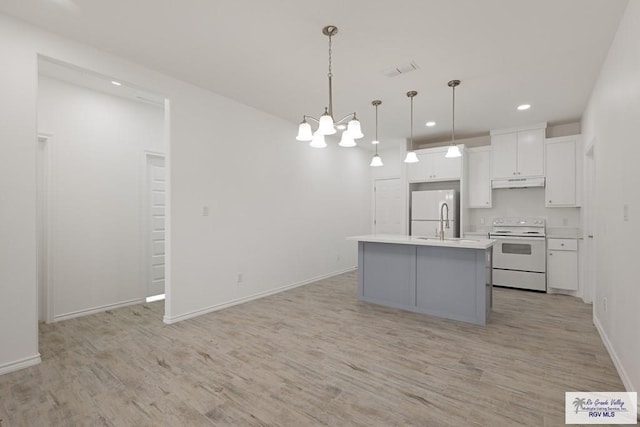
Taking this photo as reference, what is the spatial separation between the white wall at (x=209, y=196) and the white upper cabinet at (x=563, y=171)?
3465mm

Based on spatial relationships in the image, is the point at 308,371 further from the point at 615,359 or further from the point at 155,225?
the point at 155,225

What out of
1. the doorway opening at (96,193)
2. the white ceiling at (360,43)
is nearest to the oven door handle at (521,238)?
the white ceiling at (360,43)

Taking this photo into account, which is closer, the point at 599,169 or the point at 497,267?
the point at 599,169

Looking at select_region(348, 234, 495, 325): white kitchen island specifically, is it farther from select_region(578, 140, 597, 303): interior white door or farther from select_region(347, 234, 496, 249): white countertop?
select_region(578, 140, 597, 303): interior white door

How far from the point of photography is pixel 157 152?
4441 millimetres

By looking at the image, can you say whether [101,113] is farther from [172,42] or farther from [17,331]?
[17,331]

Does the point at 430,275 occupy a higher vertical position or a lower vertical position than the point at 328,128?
lower

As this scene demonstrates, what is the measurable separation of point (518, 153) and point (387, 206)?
9.18ft

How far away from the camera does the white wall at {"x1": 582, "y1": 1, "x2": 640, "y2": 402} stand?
2016 millimetres

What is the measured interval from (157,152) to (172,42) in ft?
6.76

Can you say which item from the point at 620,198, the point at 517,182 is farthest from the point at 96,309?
the point at 517,182

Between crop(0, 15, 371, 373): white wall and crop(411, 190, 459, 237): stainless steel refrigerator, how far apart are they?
1433 millimetres

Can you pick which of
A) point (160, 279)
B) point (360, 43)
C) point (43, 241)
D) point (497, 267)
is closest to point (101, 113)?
point (43, 241)

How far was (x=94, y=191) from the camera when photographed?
3861 mm
